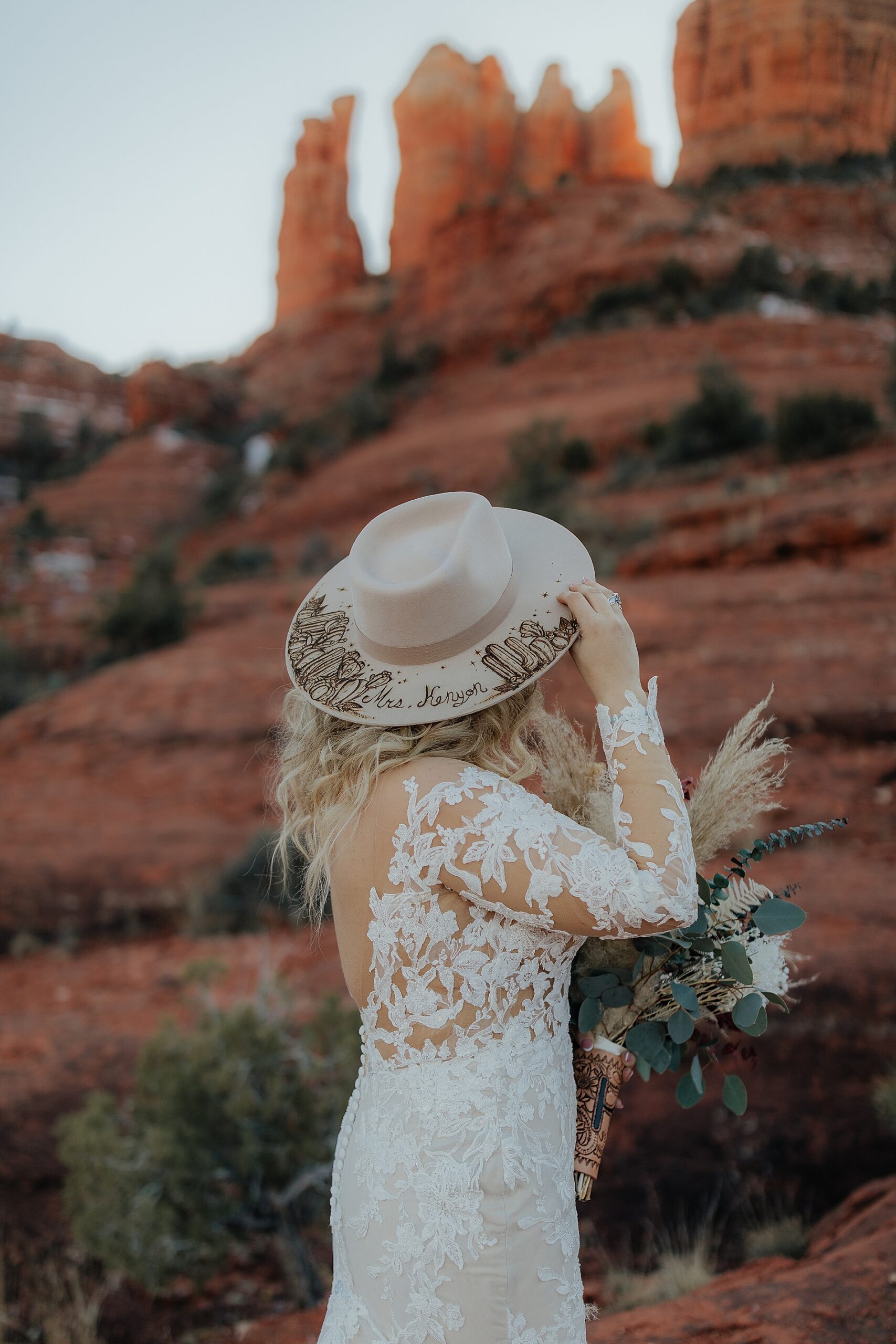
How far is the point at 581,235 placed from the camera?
3067 cm

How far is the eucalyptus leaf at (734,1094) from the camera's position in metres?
1.81

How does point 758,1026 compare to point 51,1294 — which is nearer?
point 758,1026

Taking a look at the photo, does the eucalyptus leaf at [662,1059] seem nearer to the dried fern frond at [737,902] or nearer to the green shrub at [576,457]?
the dried fern frond at [737,902]

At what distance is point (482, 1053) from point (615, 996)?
355 mm

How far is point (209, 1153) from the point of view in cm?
380

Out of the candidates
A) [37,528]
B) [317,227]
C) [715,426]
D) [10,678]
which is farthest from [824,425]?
[317,227]

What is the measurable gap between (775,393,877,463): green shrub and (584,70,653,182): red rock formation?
149 ft

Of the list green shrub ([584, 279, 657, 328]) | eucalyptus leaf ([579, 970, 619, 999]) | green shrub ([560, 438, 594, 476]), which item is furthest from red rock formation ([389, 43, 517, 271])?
eucalyptus leaf ([579, 970, 619, 999])

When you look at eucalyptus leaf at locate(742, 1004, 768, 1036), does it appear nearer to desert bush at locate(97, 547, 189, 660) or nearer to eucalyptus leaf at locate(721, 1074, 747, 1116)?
eucalyptus leaf at locate(721, 1074, 747, 1116)

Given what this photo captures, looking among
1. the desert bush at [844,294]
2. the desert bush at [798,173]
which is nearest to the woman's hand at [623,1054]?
the desert bush at [844,294]

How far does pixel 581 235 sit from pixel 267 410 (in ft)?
45.2

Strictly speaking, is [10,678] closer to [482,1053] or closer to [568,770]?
[568,770]

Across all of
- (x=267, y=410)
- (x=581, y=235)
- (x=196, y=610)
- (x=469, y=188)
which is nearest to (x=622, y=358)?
(x=581, y=235)

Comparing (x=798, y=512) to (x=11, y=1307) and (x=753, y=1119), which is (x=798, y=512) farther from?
(x=11, y=1307)
